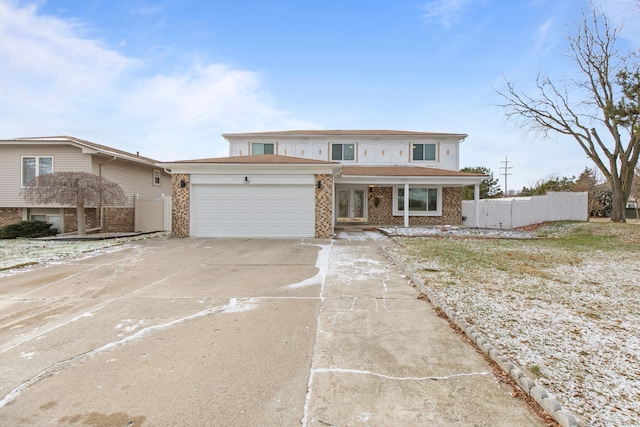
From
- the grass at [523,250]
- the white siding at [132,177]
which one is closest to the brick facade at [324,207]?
the grass at [523,250]

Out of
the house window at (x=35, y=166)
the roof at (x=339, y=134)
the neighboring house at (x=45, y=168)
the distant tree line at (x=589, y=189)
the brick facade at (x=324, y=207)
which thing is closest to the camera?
the brick facade at (x=324, y=207)

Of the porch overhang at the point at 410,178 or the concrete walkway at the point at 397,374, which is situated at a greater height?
the porch overhang at the point at 410,178

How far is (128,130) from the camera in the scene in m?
19.5

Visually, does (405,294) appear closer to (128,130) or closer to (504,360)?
(504,360)

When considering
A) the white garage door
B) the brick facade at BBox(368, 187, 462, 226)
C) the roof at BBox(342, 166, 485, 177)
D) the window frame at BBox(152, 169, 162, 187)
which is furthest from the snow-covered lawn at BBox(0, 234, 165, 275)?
the brick facade at BBox(368, 187, 462, 226)

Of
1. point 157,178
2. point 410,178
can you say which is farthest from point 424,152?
point 157,178

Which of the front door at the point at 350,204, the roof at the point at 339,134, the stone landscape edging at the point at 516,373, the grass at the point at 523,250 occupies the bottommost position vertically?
the stone landscape edging at the point at 516,373

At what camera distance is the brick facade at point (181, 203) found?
39.2ft

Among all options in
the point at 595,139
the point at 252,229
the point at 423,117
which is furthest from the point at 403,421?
the point at 595,139

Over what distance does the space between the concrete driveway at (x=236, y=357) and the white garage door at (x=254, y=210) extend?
19.9 ft

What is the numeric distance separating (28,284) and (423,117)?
813 inches

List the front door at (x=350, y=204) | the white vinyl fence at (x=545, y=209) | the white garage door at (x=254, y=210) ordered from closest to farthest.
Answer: the white garage door at (x=254, y=210) < the white vinyl fence at (x=545, y=209) < the front door at (x=350, y=204)

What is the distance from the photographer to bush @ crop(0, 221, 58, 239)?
1209 cm

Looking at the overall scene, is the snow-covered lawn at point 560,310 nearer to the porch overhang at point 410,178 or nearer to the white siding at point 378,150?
the porch overhang at point 410,178
